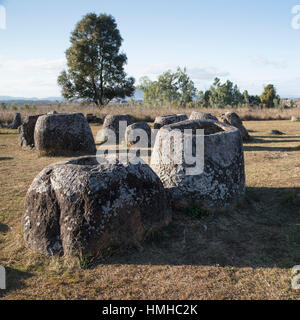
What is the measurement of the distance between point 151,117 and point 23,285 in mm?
19325

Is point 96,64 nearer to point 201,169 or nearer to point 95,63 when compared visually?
point 95,63

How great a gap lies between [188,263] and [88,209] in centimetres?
130

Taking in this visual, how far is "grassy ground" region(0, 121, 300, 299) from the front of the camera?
10.1 feet

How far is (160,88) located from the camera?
48.5 m

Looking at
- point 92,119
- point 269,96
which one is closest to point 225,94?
point 269,96

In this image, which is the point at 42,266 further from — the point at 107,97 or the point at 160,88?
the point at 160,88

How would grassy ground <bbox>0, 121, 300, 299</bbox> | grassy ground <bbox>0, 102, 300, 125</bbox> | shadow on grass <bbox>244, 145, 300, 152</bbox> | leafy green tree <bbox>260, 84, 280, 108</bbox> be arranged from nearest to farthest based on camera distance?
1. grassy ground <bbox>0, 121, 300, 299</bbox>
2. shadow on grass <bbox>244, 145, 300, 152</bbox>
3. grassy ground <bbox>0, 102, 300, 125</bbox>
4. leafy green tree <bbox>260, 84, 280, 108</bbox>

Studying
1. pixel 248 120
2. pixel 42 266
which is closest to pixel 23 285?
pixel 42 266

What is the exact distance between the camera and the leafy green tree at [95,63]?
100 feet

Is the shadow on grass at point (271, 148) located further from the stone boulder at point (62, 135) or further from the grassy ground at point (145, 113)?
the grassy ground at point (145, 113)

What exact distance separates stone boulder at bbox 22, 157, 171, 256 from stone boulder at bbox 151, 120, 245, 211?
0.97 m

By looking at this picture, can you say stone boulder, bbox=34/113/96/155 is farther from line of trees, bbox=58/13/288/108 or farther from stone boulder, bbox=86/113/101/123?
line of trees, bbox=58/13/288/108

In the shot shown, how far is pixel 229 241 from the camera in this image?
4.07 m

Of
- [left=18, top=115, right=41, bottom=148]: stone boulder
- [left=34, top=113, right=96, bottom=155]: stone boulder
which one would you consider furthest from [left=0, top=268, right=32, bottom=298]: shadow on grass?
[left=18, top=115, right=41, bottom=148]: stone boulder
